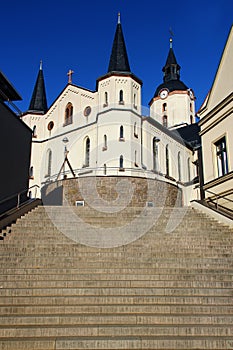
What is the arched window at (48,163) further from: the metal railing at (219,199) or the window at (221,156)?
the metal railing at (219,199)

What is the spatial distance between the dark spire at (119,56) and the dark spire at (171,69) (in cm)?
2400

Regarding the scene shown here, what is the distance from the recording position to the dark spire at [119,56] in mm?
28842

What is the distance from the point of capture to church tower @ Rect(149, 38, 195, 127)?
49.2 metres

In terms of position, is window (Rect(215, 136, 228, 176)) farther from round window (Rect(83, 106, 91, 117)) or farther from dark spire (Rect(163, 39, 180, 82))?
dark spire (Rect(163, 39, 180, 82))

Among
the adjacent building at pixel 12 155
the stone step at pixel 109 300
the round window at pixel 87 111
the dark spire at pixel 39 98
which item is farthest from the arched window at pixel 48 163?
the stone step at pixel 109 300

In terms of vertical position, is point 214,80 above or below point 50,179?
above

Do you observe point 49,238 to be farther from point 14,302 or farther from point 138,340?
point 138,340

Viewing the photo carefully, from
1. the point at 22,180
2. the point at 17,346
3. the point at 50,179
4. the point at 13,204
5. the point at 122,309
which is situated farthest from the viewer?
the point at 50,179

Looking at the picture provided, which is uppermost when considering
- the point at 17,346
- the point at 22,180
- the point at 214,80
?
the point at 214,80

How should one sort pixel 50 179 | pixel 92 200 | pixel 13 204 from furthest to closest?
pixel 50 179 → pixel 92 200 → pixel 13 204

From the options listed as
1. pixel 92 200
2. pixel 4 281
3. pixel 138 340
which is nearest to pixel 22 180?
pixel 92 200

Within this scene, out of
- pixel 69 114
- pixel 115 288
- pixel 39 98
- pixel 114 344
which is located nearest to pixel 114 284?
pixel 115 288

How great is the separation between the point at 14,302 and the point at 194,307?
341 centimetres

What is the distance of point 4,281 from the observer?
755cm
